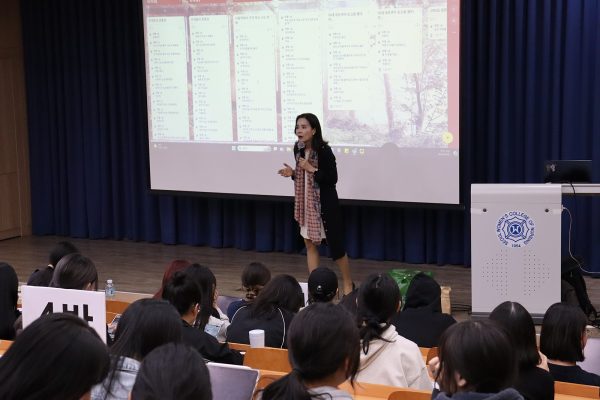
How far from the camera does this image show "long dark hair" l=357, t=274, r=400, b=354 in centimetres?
317

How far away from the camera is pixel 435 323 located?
3.75 meters

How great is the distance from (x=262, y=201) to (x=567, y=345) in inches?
217

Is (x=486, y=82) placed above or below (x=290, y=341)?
above

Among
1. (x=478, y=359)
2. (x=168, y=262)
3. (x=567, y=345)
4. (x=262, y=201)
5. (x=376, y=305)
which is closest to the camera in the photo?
(x=478, y=359)

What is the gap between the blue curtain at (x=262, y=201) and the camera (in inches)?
275

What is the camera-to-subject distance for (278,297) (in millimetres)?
3590

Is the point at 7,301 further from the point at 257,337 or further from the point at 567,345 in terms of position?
the point at 567,345

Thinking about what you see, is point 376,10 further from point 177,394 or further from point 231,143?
point 177,394

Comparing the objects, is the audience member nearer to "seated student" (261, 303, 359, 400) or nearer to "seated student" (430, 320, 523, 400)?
"seated student" (261, 303, 359, 400)

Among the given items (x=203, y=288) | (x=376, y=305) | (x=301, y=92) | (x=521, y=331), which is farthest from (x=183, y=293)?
(x=301, y=92)

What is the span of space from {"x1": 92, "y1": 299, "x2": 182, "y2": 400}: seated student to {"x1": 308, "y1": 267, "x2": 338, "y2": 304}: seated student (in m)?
1.57

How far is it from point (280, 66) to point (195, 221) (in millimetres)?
1933

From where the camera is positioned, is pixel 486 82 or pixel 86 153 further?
pixel 86 153

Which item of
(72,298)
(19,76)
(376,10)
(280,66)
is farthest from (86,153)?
(72,298)
